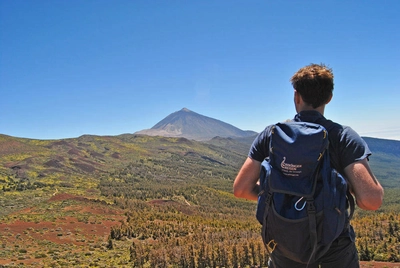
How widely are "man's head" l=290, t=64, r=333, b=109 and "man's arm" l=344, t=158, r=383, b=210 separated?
1.93 ft

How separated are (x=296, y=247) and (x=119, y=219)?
45.4 m

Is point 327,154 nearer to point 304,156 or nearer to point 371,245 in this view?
point 304,156

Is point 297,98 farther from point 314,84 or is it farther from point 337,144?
point 337,144

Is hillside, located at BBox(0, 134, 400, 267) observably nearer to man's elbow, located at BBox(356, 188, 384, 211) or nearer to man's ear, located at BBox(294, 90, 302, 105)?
man's elbow, located at BBox(356, 188, 384, 211)

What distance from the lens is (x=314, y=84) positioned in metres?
2.47

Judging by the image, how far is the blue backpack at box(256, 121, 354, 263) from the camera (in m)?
2.16

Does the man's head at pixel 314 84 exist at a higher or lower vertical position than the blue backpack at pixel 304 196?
higher

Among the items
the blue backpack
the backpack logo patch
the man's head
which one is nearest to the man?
the man's head

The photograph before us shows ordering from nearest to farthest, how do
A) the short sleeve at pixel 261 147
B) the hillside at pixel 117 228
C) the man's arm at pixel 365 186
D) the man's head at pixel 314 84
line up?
the man's arm at pixel 365 186 < the man's head at pixel 314 84 < the short sleeve at pixel 261 147 < the hillside at pixel 117 228

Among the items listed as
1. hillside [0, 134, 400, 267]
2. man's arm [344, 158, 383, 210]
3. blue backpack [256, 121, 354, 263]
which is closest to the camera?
blue backpack [256, 121, 354, 263]

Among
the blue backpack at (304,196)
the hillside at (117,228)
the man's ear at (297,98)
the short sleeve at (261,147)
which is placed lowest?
the hillside at (117,228)

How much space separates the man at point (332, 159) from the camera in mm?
2299

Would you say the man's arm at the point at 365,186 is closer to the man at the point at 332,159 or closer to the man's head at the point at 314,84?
the man at the point at 332,159

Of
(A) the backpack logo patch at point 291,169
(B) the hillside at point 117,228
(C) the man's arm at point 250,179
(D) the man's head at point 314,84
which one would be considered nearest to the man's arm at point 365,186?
(A) the backpack logo patch at point 291,169
